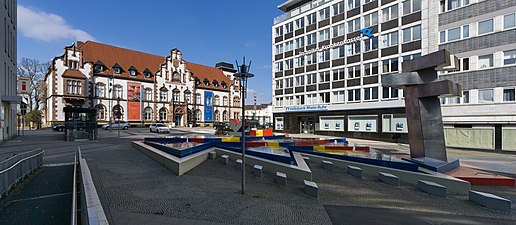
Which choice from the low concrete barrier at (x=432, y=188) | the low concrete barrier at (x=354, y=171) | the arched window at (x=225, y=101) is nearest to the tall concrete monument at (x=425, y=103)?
the low concrete barrier at (x=354, y=171)

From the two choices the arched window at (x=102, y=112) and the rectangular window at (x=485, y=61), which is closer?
the rectangular window at (x=485, y=61)

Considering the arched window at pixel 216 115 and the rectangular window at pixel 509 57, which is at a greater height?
the rectangular window at pixel 509 57

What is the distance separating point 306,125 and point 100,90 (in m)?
41.5

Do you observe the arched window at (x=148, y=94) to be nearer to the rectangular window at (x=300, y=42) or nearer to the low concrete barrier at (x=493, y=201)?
the rectangular window at (x=300, y=42)

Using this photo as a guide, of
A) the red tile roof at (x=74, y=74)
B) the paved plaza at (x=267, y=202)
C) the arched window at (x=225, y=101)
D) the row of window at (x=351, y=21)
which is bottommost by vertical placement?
the paved plaza at (x=267, y=202)

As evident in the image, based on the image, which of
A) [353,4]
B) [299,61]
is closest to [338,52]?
[353,4]

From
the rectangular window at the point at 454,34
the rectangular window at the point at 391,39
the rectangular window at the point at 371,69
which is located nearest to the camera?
the rectangular window at the point at 454,34

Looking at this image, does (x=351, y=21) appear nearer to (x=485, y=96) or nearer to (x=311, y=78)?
(x=311, y=78)

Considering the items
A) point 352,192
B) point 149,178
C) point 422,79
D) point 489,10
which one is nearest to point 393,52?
point 489,10

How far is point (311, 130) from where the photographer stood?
41.0 metres

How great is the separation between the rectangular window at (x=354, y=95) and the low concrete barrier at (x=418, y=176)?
24.1 m

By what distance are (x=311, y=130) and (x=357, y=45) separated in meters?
13.2

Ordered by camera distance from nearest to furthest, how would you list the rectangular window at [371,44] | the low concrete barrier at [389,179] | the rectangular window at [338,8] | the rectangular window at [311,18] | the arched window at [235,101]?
the low concrete barrier at [389,179] < the rectangular window at [371,44] < the rectangular window at [338,8] < the rectangular window at [311,18] < the arched window at [235,101]

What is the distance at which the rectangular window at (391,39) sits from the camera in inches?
1246
